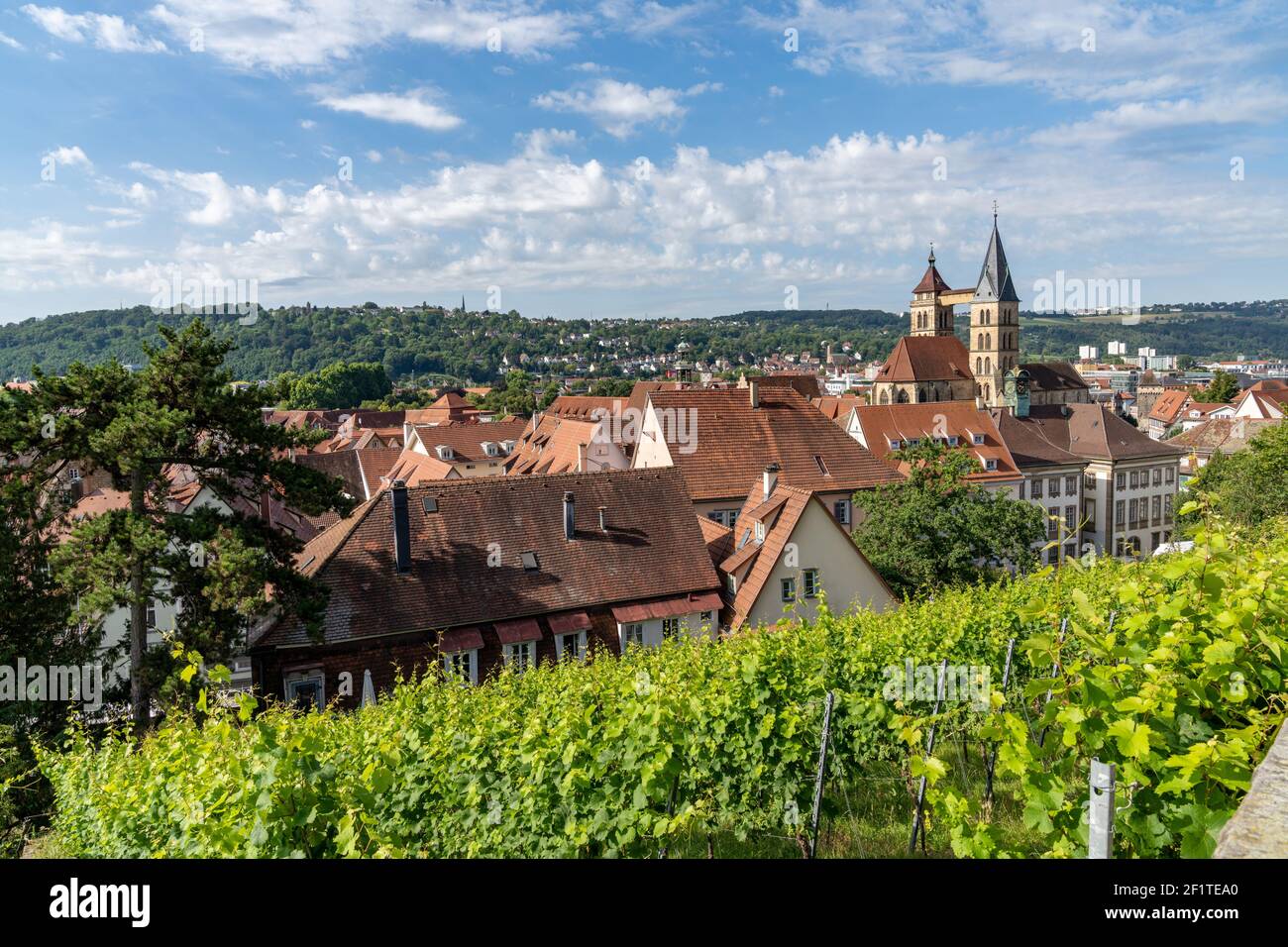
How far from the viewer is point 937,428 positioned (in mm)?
49969

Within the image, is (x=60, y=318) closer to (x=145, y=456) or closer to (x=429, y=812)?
(x=145, y=456)

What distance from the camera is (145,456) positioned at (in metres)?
18.4

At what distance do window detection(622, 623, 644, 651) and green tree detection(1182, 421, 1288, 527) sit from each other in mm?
26924

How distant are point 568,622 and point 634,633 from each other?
220 cm

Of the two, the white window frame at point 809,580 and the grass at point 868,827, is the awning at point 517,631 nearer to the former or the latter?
the white window frame at point 809,580

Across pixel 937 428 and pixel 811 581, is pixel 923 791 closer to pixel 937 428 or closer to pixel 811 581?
pixel 811 581

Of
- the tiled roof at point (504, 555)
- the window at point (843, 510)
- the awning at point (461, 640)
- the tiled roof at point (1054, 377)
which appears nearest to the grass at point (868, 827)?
the awning at point (461, 640)

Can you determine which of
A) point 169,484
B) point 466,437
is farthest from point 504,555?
point 466,437

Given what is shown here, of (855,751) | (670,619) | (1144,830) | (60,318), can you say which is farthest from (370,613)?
(60,318)

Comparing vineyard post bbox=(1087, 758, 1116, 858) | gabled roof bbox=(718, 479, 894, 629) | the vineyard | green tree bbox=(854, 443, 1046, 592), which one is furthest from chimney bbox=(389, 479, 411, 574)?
vineyard post bbox=(1087, 758, 1116, 858)

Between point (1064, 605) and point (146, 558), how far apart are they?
58.8 ft

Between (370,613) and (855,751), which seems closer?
A: (855,751)

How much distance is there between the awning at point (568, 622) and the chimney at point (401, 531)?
4.11m

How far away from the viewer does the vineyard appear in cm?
449
